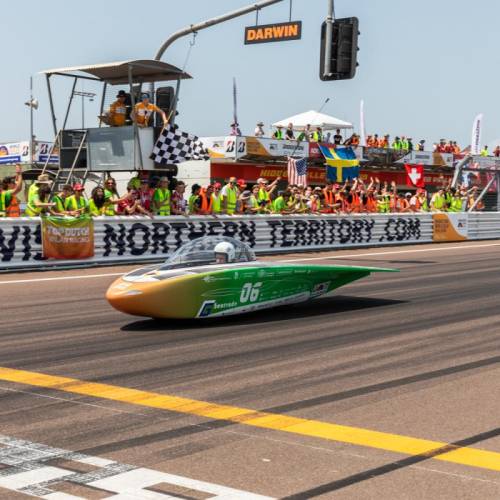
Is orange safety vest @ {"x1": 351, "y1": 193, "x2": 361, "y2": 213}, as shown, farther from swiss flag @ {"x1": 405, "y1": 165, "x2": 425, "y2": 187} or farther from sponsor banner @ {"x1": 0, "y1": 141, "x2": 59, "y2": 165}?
sponsor banner @ {"x1": 0, "y1": 141, "x2": 59, "y2": 165}

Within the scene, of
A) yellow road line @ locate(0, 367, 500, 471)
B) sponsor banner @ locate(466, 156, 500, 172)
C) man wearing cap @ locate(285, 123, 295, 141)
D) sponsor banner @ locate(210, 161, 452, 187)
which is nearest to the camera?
yellow road line @ locate(0, 367, 500, 471)

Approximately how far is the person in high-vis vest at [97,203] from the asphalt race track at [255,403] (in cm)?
683

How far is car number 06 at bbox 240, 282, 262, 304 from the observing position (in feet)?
32.1

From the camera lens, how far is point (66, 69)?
19.1m

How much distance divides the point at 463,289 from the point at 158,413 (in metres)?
8.28

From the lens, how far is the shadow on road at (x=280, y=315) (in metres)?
9.59

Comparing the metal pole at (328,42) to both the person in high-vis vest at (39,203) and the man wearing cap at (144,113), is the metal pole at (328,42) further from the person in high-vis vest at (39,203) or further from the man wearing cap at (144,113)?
the person in high-vis vest at (39,203)

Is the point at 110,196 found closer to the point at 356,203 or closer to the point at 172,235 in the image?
the point at 172,235

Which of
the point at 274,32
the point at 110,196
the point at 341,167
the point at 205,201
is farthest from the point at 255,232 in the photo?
the point at 341,167

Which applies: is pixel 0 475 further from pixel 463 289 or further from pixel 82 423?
pixel 463 289

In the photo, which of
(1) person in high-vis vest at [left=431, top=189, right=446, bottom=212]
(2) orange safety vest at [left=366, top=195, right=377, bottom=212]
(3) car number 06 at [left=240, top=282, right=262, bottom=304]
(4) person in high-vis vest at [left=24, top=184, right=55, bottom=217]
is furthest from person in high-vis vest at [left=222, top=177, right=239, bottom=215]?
(3) car number 06 at [left=240, top=282, right=262, bottom=304]

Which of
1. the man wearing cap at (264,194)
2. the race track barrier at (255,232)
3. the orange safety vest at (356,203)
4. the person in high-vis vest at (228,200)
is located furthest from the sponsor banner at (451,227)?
the person in high-vis vest at (228,200)

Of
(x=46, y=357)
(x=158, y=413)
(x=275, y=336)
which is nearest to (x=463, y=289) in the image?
(x=275, y=336)

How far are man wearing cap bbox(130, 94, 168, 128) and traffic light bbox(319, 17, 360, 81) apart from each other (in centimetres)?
345
